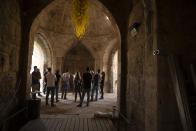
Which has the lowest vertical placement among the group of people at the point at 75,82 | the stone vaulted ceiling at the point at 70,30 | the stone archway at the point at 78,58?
the group of people at the point at 75,82

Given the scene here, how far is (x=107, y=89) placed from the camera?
12500 millimetres

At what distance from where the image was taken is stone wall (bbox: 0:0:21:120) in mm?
3303

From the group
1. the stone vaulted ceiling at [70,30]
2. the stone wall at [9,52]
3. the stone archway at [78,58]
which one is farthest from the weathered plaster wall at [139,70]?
the stone archway at [78,58]

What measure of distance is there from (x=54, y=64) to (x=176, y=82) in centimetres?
1071

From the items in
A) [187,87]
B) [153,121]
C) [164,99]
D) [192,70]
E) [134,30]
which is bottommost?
[153,121]

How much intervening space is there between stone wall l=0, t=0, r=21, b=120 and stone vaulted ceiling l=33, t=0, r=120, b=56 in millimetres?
7219

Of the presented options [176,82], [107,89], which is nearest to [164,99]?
[176,82]

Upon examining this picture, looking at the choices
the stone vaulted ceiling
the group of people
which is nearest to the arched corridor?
the group of people

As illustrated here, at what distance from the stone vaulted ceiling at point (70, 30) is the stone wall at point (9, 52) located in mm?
7219

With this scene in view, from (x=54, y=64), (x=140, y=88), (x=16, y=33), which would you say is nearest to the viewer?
(x=140, y=88)

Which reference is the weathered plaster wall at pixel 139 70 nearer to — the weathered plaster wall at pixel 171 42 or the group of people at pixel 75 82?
the weathered plaster wall at pixel 171 42

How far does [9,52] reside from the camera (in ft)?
12.2

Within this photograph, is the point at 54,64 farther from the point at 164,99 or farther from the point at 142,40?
the point at 164,99

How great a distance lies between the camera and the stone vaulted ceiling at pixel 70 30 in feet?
37.1
